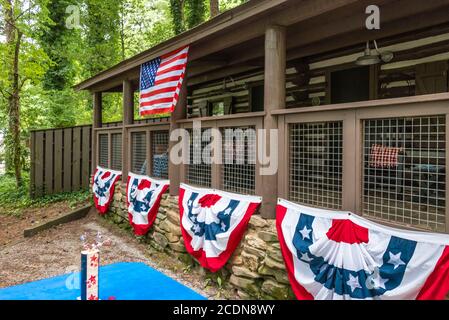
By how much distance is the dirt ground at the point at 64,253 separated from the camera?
5312 millimetres

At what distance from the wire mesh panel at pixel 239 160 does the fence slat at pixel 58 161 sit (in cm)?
766

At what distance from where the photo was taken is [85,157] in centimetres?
1070

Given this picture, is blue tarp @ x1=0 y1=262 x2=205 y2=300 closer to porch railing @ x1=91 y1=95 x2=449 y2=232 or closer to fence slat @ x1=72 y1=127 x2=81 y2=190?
porch railing @ x1=91 y1=95 x2=449 y2=232

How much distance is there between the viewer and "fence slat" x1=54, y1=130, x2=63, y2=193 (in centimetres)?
1075

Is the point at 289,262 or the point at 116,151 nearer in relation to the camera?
the point at 289,262

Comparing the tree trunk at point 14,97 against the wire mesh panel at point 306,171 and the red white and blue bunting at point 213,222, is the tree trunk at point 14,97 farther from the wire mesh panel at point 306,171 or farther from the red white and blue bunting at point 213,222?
the wire mesh panel at point 306,171

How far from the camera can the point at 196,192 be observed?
5.25 meters

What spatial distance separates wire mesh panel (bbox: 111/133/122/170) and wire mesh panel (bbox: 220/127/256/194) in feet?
13.9

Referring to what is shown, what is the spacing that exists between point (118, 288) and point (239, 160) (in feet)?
7.28

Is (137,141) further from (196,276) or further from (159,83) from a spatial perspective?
(196,276)

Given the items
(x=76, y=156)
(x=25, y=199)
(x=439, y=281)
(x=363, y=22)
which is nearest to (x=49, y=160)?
(x=76, y=156)

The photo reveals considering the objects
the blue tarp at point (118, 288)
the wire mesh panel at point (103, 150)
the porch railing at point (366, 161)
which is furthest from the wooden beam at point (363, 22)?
the wire mesh panel at point (103, 150)

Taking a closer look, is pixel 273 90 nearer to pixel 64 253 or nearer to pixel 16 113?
pixel 64 253

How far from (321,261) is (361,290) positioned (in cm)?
45
